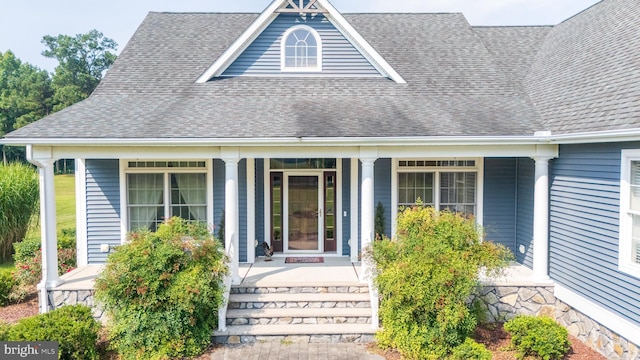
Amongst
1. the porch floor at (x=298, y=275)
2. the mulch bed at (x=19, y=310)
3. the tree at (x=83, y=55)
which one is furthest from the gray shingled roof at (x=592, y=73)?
the tree at (x=83, y=55)

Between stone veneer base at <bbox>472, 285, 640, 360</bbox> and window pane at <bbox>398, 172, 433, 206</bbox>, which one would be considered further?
window pane at <bbox>398, 172, 433, 206</bbox>

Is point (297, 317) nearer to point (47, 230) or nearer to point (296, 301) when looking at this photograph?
point (296, 301)

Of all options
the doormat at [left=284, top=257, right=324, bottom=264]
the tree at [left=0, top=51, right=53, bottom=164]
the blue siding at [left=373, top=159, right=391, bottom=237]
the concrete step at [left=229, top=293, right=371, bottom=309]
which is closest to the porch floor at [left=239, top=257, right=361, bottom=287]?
the doormat at [left=284, top=257, right=324, bottom=264]

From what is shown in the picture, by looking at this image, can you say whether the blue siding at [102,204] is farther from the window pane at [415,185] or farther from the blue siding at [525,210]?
the blue siding at [525,210]

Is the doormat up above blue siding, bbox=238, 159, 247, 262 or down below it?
below

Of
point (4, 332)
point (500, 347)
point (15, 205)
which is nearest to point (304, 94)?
point (500, 347)

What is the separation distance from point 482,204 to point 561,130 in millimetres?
2679

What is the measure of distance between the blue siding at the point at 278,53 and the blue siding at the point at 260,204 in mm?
2212

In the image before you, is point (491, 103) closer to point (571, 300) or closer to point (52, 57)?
point (571, 300)

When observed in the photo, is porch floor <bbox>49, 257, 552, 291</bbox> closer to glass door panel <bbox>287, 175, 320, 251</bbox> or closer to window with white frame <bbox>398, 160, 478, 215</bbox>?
glass door panel <bbox>287, 175, 320, 251</bbox>

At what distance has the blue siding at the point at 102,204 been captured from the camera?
9977mm

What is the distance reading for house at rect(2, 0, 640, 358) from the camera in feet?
24.2

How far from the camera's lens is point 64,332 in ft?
20.7

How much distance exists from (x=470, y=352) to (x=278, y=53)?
7463 mm
